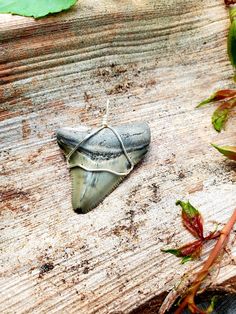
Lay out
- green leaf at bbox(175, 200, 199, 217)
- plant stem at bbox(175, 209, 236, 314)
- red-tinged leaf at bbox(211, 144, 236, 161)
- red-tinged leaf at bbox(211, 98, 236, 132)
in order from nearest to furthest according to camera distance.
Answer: plant stem at bbox(175, 209, 236, 314)
green leaf at bbox(175, 200, 199, 217)
red-tinged leaf at bbox(211, 144, 236, 161)
red-tinged leaf at bbox(211, 98, 236, 132)

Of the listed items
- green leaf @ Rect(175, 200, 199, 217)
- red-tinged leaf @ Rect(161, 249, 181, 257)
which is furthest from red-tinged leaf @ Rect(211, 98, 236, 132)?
red-tinged leaf @ Rect(161, 249, 181, 257)

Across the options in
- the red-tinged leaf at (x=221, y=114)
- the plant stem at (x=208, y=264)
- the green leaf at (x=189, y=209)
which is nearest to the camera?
the plant stem at (x=208, y=264)

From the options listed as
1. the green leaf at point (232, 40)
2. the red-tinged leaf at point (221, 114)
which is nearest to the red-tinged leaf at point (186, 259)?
the red-tinged leaf at point (221, 114)

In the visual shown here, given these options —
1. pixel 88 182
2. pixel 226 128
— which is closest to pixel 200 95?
pixel 226 128

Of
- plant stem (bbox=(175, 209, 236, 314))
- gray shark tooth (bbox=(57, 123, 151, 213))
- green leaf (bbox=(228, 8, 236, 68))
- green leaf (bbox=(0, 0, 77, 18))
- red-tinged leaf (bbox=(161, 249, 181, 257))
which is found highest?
green leaf (bbox=(0, 0, 77, 18))

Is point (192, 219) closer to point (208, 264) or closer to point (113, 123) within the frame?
point (208, 264)

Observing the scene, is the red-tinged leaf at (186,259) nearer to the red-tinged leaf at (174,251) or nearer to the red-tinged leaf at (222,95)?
the red-tinged leaf at (174,251)

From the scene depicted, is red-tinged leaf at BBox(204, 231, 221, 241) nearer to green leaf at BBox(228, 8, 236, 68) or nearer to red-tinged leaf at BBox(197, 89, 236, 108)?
red-tinged leaf at BBox(197, 89, 236, 108)
